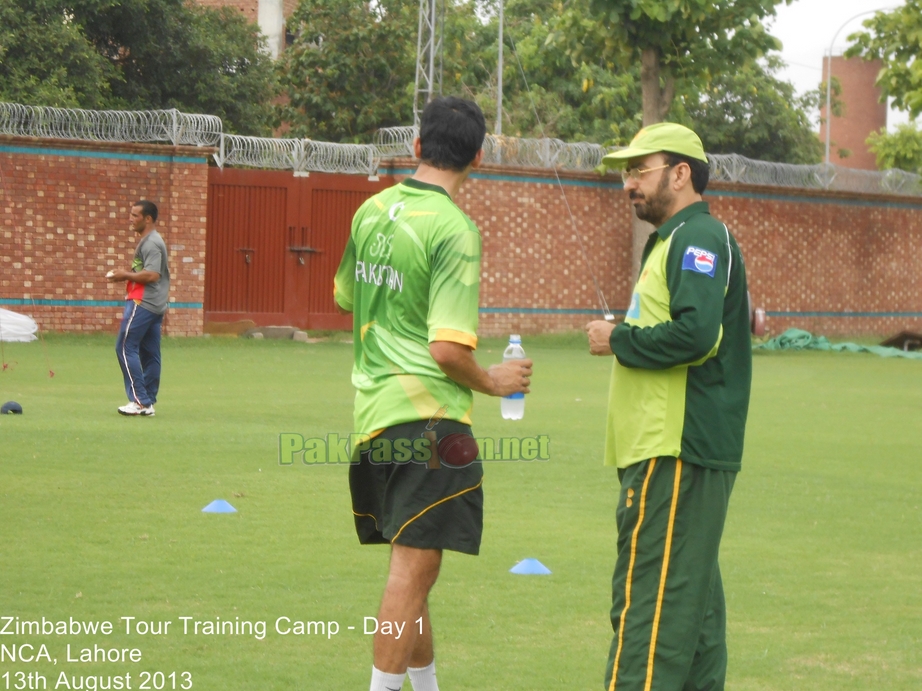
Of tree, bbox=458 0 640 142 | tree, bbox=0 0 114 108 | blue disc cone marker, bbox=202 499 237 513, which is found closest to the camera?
blue disc cone marker, bbox=202 499 237 513

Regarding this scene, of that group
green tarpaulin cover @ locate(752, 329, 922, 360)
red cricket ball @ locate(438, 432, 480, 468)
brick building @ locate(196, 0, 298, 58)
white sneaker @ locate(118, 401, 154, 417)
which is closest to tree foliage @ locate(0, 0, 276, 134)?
brick building @ locate(196, 0, 298, 58)

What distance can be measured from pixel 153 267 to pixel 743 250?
18.2 metres

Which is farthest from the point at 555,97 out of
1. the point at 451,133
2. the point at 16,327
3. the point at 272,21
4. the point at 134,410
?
the point at 451,133

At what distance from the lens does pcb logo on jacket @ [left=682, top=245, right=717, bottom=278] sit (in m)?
4.07

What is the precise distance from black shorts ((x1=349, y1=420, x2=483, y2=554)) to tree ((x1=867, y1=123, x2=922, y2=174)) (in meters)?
47.9

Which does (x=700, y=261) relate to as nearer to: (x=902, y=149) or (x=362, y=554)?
(x=362, y=554)

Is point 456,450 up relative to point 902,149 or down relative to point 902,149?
down

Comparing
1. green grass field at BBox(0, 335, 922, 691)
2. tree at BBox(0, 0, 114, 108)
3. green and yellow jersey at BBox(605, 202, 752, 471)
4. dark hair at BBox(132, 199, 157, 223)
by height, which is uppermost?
tree at BBox(0, 0, 114, 108)

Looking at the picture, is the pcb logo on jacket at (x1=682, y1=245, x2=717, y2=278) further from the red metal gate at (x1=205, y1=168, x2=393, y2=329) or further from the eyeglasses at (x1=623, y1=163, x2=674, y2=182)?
the red metal gate at (x1=205, y1=168, x2=393, y2=329)

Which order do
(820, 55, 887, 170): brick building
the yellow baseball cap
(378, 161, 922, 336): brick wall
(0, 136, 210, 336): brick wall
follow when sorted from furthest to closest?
(820, 55, 887, 170): brick building
(378, 161, 922, 336): brick wall
(0, 136, 210, 336): brick wall
the yellow baseball cap

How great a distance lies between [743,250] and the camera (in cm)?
2772

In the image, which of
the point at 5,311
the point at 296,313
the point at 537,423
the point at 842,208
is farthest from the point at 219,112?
the point at 537,423

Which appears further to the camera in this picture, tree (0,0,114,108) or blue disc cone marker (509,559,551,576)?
tree (0,0,114,108)

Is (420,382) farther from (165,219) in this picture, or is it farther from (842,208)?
(842,208)
